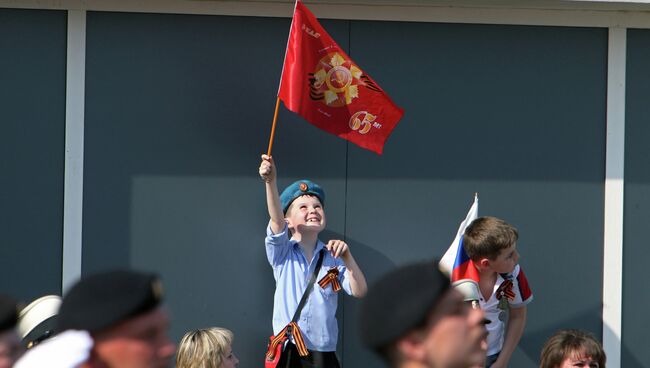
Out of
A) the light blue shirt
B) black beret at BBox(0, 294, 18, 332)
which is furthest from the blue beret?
black beret at BBox(0, 294, 18, 332)

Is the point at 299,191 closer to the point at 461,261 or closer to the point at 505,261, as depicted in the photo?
the point at 461,261

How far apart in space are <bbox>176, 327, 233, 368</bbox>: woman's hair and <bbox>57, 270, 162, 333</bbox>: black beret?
300cm

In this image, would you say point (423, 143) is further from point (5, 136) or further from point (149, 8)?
point (5, 136)

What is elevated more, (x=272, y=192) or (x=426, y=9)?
(x=426, y=9)

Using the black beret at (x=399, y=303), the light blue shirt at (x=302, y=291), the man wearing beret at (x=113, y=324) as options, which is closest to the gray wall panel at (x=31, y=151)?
the light blue shirt at (x=302, y=291)

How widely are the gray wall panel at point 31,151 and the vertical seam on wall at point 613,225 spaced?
3.31 m

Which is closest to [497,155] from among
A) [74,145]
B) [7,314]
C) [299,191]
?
[299,191]

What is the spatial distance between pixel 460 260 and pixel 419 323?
13.0 feet

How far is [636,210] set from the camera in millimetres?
7305

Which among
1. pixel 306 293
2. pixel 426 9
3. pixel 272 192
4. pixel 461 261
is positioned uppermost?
pixel 426 9

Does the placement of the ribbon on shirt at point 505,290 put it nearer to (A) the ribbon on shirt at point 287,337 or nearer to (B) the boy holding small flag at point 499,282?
(B) the boy holding small flag at point 499,282

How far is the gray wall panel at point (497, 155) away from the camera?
23.3ft

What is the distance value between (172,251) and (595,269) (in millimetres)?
2596

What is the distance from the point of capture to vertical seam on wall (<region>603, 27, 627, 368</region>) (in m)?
7.27
